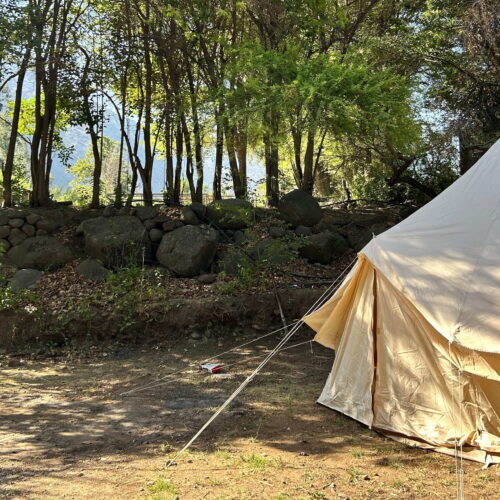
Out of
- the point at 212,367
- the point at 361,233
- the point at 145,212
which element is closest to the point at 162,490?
the point at 212,367

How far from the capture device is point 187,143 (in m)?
12.5

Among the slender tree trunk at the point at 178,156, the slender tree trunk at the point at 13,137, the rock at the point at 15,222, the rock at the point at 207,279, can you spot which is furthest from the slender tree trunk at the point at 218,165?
the rock at the point at 15,222

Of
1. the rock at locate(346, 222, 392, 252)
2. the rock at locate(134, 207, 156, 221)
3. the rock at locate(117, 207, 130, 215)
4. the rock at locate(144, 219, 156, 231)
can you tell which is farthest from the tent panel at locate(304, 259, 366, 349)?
the rock at locate(117, 207, 130, 215)

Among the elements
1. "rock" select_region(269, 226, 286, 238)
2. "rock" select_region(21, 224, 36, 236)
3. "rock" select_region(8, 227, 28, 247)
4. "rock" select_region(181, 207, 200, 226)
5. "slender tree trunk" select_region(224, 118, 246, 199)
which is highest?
"slender tree trunk" select_region(224, 118, 246, 199)

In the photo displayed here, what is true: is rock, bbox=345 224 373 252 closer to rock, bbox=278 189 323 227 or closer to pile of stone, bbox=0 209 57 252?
rock, bbox=278 189 323 227

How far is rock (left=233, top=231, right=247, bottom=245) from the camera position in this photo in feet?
36.8

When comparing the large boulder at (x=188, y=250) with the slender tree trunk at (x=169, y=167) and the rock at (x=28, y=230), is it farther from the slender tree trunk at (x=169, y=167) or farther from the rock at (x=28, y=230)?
the rock at (x=28, y=230)

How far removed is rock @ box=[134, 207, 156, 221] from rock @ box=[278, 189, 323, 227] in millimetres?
2491

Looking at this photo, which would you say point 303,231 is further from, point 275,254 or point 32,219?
point 32,219

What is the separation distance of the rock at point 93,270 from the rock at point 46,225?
138 centimetres

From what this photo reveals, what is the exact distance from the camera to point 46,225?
11.4 meters

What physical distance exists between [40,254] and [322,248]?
502 centimetres

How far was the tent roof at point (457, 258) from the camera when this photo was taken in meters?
4.70

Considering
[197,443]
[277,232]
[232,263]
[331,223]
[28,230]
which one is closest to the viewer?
[197,443]
